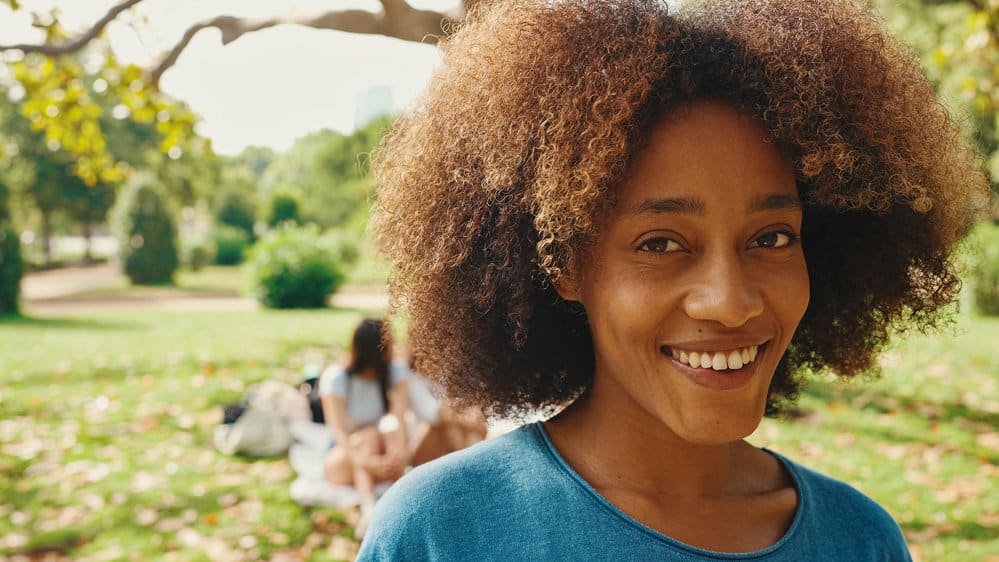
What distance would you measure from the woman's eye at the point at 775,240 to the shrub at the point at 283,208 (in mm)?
41046

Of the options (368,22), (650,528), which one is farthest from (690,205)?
(368,22)

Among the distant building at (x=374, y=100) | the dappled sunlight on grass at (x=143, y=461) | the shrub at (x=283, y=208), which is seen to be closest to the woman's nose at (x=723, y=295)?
the dappled sunlight on grass at (x=143, y=461)

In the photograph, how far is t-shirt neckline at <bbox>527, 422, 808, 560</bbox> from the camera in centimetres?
143

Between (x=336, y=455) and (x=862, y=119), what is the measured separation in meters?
4.93

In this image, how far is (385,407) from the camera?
5938 millimetres

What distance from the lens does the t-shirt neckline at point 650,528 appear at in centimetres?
143

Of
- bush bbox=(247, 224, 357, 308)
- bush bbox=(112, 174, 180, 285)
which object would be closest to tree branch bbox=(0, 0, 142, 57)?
bush bbox=(247, 224, 357, 308)

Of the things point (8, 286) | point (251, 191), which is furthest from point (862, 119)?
point (251, 191)

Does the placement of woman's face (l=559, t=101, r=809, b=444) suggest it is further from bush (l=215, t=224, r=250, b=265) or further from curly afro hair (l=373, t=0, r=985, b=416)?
bush (l=215, t=224, r=250, b=265)

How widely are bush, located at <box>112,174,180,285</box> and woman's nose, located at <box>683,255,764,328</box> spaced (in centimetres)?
2772

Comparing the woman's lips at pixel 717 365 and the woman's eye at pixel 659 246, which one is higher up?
the woman's eye at pixel 659 246

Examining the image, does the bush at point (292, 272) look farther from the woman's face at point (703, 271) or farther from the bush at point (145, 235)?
the woman's face at point (703, 271)

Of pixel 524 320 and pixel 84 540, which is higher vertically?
pixel 524 320

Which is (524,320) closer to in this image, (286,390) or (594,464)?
(594,464)
